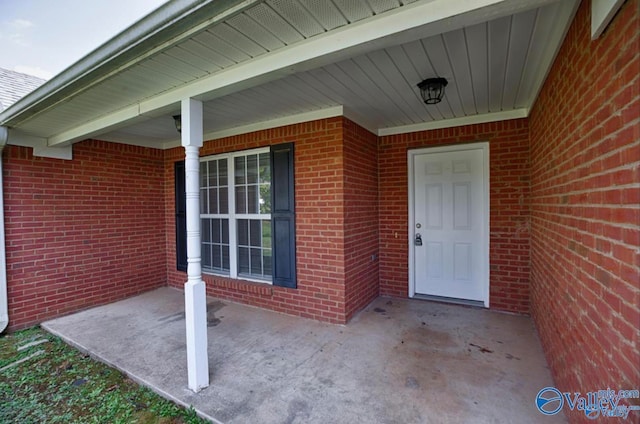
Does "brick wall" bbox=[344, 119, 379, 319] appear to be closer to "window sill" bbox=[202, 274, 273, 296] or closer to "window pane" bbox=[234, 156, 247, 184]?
"window sill" bbox=[202, 274, 273, 296]

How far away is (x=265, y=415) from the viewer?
75.5 inches

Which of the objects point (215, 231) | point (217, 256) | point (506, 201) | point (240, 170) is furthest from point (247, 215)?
point (506, 201)

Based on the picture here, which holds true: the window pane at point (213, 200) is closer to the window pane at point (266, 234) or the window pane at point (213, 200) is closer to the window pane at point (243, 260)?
the window pane at point (243, 260)

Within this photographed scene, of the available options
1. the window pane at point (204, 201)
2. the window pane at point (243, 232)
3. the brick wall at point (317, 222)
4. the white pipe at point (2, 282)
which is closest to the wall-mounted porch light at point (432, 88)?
the brick wall at point (317, 222)

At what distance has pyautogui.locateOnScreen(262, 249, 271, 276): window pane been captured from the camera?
13.0 feet

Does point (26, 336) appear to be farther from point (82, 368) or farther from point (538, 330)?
point (538, 330)

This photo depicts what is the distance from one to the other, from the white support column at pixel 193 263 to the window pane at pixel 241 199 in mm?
1824

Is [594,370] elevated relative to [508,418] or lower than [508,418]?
elevated

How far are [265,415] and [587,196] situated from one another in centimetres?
232

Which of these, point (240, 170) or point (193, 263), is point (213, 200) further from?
point (193, 263)

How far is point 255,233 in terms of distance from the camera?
4.09 meters

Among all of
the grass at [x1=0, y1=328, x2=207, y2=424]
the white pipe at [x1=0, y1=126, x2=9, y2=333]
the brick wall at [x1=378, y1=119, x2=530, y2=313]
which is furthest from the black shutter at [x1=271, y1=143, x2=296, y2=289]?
the white pipe at [x1=0, y1=126, x2=9, y2=333]

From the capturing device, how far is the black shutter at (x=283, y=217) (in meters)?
3.62

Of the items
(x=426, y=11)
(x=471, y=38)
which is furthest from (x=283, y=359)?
(x=471, y=38)
